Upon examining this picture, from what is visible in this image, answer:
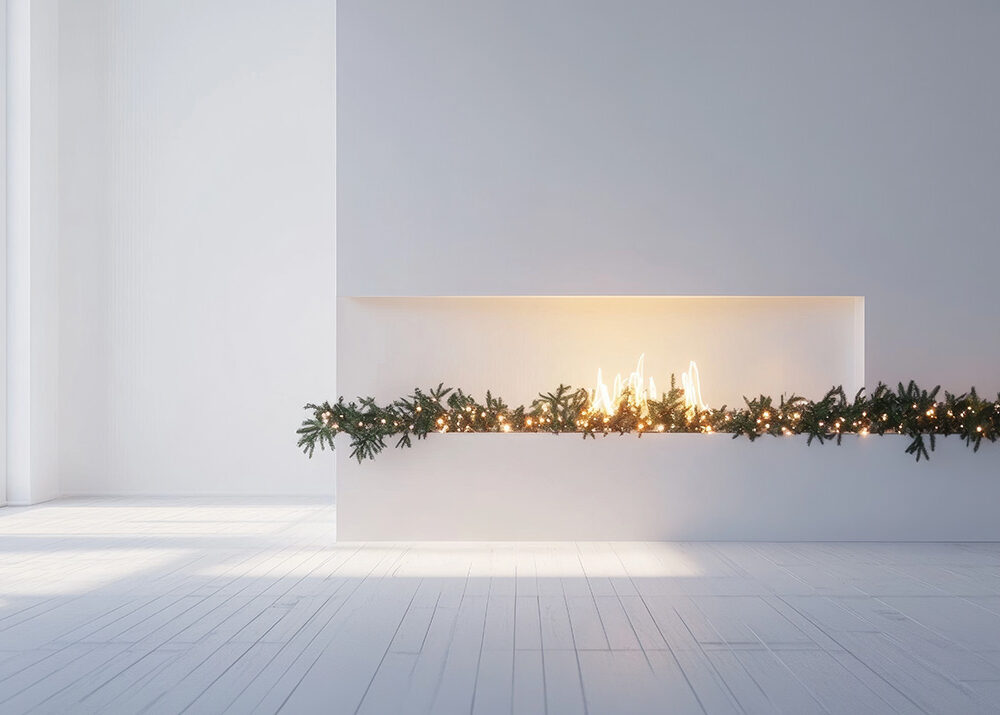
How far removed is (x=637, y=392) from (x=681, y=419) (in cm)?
49

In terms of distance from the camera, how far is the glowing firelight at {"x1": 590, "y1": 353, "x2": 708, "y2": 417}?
20.4ft

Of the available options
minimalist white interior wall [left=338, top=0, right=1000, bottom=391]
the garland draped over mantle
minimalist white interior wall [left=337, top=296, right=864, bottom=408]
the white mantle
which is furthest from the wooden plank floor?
minimalist white interior wall [left=338, top=0, right=1000, bottom=391]

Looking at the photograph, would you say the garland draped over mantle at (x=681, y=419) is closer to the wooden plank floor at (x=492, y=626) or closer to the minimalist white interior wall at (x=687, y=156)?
the minimalist white interior wall at (x=687, y=156)

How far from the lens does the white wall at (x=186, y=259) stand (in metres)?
8.26

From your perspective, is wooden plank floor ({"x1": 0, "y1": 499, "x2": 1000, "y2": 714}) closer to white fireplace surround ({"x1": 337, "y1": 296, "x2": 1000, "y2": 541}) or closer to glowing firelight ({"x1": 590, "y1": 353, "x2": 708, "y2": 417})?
white fireplace surround ({"x1": 337, "y1": 296, "x2": 1000, "y2": 541})

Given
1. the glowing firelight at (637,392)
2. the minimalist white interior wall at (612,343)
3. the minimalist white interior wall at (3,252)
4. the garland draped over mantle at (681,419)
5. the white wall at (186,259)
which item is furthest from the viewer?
the white wall at (186,259)

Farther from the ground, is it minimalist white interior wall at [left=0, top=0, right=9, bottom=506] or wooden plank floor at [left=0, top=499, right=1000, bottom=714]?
minimalist white interior wall at [left=0, top=0, right=9, bottom=506]

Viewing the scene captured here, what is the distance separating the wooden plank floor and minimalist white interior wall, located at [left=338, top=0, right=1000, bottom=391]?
1.53 metres

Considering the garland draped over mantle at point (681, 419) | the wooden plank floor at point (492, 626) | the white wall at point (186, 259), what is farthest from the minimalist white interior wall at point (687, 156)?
the white wall at point (186, 259)

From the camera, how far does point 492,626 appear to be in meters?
3.85

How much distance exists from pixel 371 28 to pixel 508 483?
2.75 meters

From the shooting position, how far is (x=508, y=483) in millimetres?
5941

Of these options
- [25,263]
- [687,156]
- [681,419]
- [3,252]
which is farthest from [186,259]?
[681,419]

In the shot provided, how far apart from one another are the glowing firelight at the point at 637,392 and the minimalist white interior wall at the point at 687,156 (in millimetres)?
671
